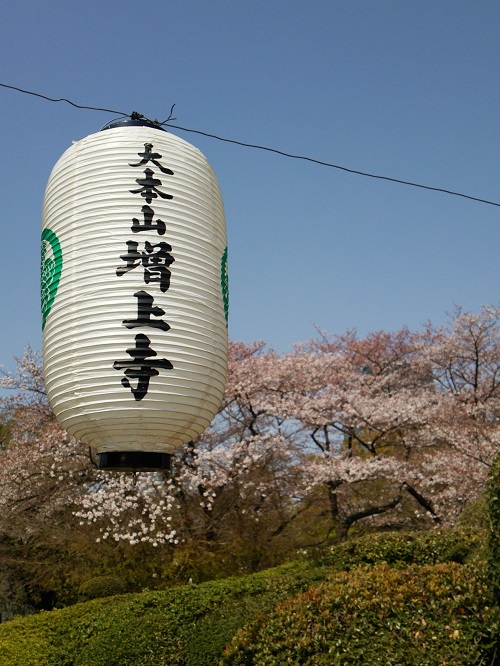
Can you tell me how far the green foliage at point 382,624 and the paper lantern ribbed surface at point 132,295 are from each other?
1.26 metres

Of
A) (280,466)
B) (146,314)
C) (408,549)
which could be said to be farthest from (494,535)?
(280,466)

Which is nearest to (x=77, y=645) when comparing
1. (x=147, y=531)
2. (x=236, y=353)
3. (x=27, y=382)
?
(x=147, y=531)

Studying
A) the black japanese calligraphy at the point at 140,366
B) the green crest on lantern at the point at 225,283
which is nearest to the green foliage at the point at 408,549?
the green crest on lantern at the point at 225,283

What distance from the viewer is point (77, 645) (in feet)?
21.6

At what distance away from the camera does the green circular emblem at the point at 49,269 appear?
12.7 ft

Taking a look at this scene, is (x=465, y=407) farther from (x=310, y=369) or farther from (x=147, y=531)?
(x=147, y=531)

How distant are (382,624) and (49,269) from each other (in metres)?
2.87

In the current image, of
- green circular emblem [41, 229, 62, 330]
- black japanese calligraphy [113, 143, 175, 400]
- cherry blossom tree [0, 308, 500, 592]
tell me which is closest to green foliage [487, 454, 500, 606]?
black japanese calligraphy [113, 143, 175, 400]

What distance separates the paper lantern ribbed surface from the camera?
3627 mm

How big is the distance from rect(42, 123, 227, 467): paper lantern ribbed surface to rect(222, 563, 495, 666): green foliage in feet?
4.13

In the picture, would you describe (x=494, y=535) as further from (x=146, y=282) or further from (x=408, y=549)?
(x=408, y=549)

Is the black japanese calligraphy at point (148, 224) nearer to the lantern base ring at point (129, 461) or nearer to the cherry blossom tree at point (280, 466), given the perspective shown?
the lantern base ring at point (129, 461)

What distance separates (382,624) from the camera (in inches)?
134

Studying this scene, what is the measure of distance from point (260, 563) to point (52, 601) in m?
4.96
